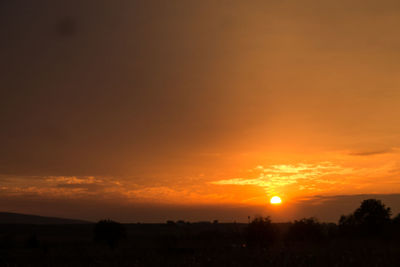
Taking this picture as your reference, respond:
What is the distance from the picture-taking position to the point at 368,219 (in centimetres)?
5794

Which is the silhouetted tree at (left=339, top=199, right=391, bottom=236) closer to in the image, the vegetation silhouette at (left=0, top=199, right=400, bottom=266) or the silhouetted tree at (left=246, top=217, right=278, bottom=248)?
the vegetation silhouette at (left=0, top=199, right=400, bottom=266)

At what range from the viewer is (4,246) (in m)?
65.1

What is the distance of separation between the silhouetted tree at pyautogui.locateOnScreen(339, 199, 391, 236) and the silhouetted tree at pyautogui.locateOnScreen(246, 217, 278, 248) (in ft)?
40.1

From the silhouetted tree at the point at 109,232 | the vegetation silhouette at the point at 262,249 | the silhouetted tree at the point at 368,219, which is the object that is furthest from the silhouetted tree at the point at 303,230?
the silhouetted tree at the point at 109,232

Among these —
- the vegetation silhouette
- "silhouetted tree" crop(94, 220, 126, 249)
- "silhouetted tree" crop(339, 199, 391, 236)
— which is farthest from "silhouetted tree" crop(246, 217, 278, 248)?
"silhouetted tree" crop(94, 220, 126, 249)

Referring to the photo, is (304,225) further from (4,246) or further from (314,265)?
(4,246)

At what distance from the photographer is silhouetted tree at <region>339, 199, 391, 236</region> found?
56144 millimetres

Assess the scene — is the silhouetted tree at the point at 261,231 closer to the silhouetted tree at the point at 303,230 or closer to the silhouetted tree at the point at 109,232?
the silhouetted tree at the point at 303,230

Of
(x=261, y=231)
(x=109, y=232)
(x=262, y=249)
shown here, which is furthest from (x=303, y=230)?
(x=262, y=249)

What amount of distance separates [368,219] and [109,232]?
122 ft

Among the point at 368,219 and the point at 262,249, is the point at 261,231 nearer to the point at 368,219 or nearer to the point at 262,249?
the point at 368,219

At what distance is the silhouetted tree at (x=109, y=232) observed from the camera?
61281 millimetres

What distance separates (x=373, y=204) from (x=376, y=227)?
11.5 ft

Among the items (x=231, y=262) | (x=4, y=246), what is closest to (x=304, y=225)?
(x=231, y=262)
